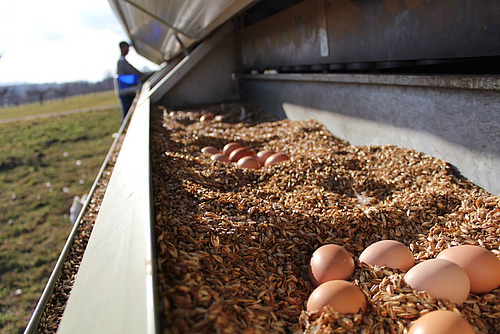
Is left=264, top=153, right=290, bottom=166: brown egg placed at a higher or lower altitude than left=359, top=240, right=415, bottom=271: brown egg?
higher

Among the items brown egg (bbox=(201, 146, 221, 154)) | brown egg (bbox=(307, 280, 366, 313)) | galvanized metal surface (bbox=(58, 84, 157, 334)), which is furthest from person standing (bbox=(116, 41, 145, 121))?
brown egg (bbox=(307, 280, 366, 313))

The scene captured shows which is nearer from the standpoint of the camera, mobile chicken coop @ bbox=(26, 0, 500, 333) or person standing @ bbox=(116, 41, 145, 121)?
mobile chicken coop @ bbox=(26, 0, 500, 333)

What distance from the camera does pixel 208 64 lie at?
9.34m

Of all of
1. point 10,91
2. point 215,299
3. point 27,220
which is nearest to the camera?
point 215,299

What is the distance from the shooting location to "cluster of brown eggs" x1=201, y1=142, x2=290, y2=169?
13.2 feet

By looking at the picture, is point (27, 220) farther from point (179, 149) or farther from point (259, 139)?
point (259, 139)

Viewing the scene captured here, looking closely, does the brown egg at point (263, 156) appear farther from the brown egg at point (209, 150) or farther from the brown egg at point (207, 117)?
the brown egg at point (207, 117)

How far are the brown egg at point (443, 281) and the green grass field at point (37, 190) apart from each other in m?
4.58

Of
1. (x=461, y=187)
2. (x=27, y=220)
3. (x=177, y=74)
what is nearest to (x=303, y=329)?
(x=461, y=187)

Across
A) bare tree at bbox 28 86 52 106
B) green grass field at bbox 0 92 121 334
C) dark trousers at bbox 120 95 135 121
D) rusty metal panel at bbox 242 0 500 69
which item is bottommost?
green grass field at bbox 0 92 121 334

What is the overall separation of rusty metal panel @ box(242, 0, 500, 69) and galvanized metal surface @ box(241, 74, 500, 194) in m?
0.31

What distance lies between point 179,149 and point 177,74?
476 centimetres

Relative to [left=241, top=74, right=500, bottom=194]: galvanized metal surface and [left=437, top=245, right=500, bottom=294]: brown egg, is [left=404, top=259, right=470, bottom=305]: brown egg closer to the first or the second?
[left=437, top=245, right=500, bottom=294]: brown egg

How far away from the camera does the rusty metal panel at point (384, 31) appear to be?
125 inches
